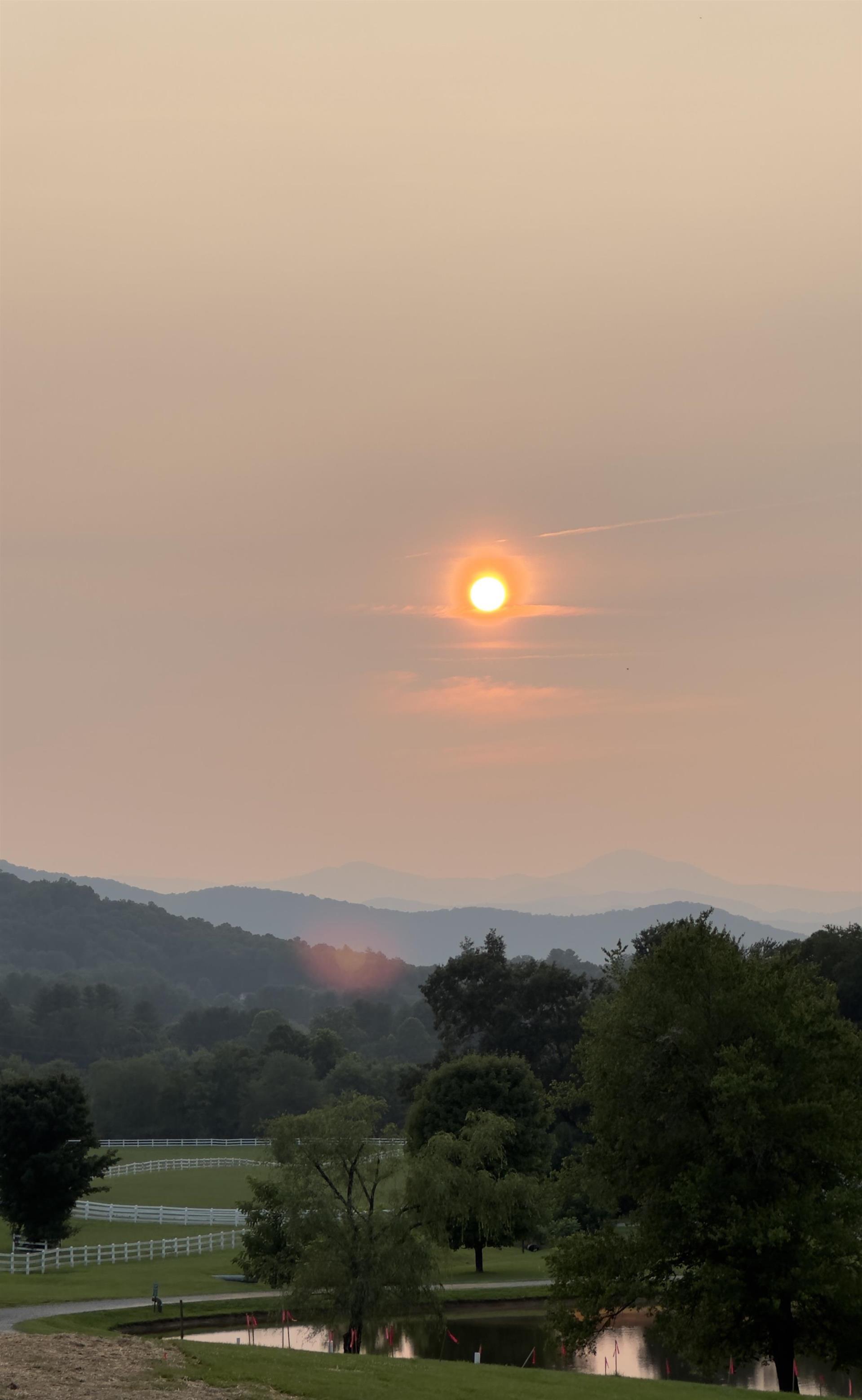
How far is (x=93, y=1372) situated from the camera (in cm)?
2397

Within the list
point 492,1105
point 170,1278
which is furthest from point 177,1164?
point 170,1278

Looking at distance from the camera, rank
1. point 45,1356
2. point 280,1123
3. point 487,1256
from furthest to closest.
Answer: point 487,1256 < point 280,1123 < point 45,1356

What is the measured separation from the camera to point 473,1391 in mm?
26594

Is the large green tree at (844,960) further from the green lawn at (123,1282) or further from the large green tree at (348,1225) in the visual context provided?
the large green tree at (348,1225)

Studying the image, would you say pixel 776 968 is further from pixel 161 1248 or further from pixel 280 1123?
pixel 161 1248

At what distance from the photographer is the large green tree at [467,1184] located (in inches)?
1587

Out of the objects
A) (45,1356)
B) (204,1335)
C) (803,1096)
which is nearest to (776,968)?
(803,1096)

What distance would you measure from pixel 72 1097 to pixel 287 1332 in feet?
68.5

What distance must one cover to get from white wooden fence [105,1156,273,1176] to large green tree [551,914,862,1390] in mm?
67831

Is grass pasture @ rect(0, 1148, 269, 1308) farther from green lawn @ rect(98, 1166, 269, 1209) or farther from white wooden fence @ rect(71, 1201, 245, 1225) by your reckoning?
white wooden fence @ rect(71, 1201, 245, 1225)

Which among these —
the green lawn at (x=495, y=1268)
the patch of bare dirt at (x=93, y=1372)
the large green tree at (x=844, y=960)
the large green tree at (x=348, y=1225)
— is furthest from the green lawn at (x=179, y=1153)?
the patch of bare dirt at (x=93, y=1372)

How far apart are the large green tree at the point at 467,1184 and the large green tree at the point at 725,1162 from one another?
625cm

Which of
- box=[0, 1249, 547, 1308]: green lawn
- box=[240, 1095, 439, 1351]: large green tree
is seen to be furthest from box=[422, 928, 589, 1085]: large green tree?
box=[240, 1095, 439, 1351]: large green tree

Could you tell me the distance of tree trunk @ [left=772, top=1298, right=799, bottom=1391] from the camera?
31.6m
